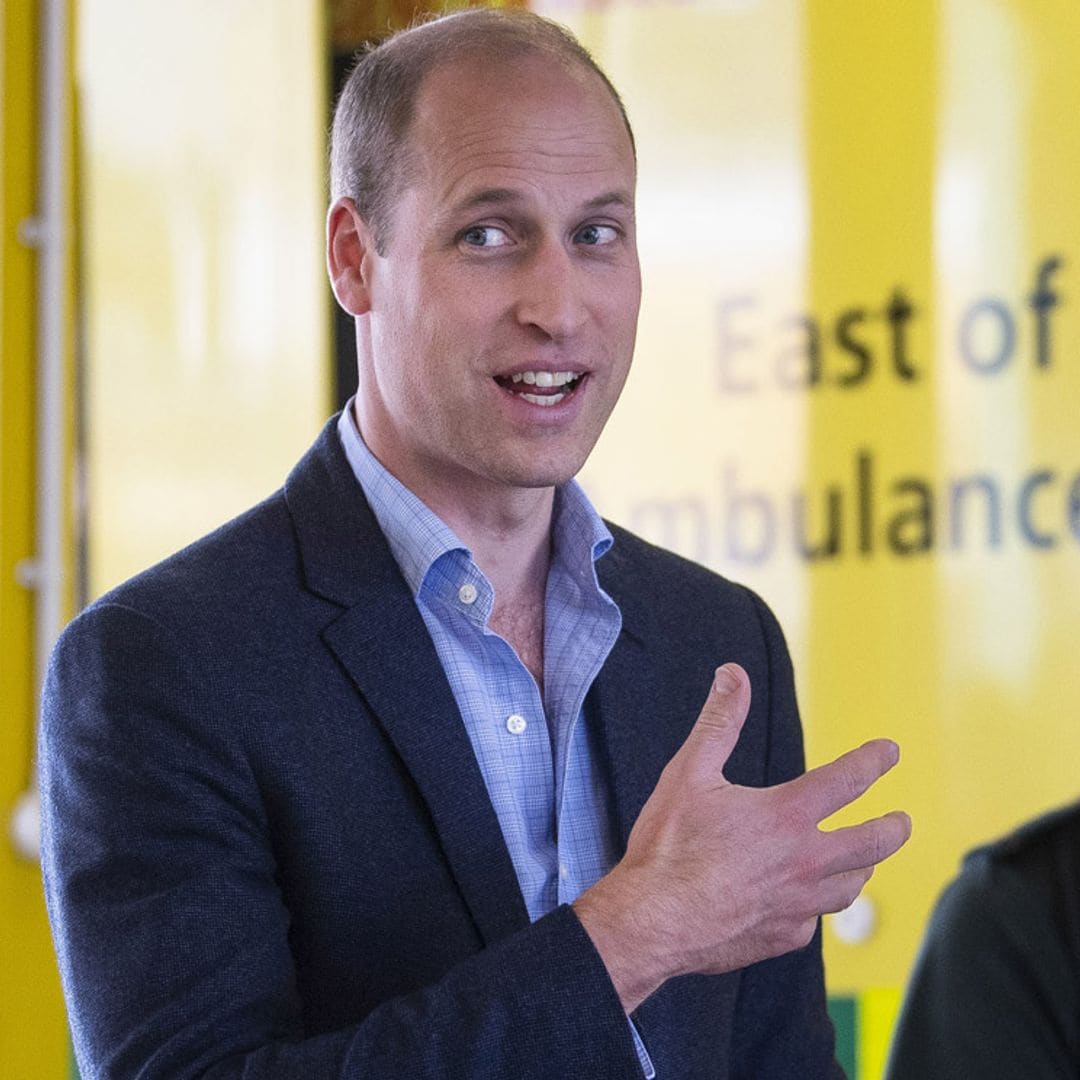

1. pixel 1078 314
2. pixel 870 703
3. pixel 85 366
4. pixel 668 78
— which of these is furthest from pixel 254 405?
pixel 1078 314

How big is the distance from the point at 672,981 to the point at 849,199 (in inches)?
46.1

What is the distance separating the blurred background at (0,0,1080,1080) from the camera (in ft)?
7.47

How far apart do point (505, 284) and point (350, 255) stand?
0.77 feet

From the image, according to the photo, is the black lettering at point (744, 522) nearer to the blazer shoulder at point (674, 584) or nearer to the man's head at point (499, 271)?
the blazer shoulder at point (674, 584)

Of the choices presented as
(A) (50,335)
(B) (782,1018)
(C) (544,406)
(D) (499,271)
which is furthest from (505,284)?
(A) (50,335)

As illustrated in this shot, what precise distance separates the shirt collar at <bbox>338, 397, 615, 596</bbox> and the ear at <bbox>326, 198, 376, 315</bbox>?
0.11 m

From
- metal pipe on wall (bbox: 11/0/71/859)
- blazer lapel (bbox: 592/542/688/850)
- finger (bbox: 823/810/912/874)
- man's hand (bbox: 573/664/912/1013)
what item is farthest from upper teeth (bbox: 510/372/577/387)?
metal pipe on wall (bbox: 11/0/71/859)

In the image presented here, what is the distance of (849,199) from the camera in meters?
2.37

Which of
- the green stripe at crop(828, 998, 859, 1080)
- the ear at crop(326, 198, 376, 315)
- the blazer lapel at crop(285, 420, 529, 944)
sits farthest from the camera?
the green stripe at crop(828, 998, 859, 1080)

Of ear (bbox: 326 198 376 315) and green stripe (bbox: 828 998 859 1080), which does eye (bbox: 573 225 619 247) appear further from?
green stripe (bbox: 828 998 859 1080)

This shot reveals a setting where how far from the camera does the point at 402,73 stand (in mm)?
1739

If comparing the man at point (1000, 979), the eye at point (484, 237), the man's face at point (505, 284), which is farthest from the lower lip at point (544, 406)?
the man at point (1000, 979)

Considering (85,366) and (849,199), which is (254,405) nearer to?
(85,366)

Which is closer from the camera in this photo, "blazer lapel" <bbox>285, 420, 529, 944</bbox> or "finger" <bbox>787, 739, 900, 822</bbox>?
"finger" <bbox>787, 739, 900, 822</bbox>
